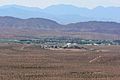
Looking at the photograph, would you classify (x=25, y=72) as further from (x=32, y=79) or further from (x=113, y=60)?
(x=113, y=60)

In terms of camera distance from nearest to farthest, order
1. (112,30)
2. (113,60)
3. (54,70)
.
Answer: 1. (54,70)
2. (113,60)
3. (112,30)

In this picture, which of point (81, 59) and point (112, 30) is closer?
point (81, 59)

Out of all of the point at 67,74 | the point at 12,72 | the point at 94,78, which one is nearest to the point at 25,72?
the point at 12,72

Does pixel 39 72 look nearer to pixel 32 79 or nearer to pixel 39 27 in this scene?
pixel 32 79

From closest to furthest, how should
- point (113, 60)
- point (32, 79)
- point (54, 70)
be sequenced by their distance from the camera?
point (32, 79) < point (54, 70) < point (113, 60)

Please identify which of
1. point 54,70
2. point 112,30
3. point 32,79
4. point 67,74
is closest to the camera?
point 32,79

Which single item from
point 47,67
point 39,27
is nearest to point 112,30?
point 39,27

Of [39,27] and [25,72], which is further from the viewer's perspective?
[39,27]

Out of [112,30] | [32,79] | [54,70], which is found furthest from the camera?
[112,30]

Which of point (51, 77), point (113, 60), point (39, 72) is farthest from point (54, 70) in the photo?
point (113, 60)
